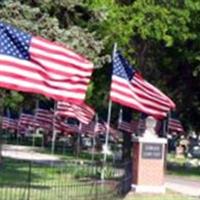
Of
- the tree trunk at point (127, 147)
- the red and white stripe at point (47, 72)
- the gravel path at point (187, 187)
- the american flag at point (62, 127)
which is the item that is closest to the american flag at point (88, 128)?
the american flag at point (62, 127)

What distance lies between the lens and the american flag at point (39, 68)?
14.4m

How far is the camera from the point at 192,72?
4403cm

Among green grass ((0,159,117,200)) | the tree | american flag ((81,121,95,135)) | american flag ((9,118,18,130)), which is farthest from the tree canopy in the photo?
american flag ((9,118,18,130))

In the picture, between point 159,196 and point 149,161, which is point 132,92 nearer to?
point 149,161

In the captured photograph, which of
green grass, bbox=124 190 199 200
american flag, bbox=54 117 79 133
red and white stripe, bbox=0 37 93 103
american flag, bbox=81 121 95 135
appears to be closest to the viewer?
red and white stripe, bbox=0 37 93 103

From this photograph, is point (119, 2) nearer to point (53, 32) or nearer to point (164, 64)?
point (164, 64)

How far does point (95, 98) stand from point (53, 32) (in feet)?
111

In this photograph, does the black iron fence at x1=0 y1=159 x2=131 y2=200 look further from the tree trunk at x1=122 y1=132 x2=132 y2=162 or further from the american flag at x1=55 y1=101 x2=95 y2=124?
the tree trunk at x1=122 y1=132 x2=132 y2=162

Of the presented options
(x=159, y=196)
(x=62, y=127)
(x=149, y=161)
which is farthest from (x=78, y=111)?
(x=159, y=196)

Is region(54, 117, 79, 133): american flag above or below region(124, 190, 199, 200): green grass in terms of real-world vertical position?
Result: above

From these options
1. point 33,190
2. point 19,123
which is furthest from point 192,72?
point 33,190

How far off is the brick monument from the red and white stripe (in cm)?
837

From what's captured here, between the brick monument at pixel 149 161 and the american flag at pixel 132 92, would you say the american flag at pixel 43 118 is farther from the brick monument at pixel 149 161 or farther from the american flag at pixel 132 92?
the american flag at pixel 132 92

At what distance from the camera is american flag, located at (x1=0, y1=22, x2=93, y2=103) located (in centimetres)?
1437
